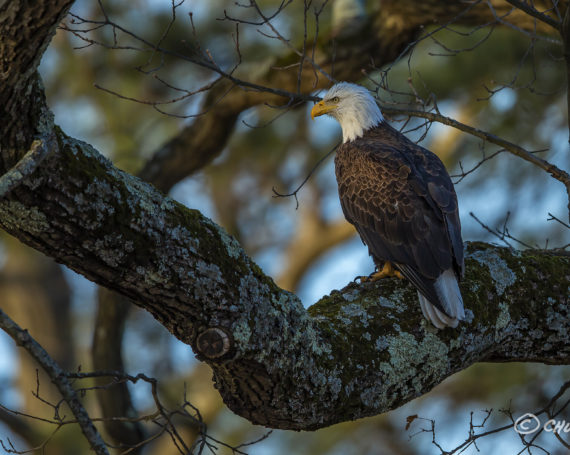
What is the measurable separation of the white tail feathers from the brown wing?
0.22 metres

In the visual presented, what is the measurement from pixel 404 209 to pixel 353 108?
1.33 m

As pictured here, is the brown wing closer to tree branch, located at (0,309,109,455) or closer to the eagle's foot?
the eagle's foot

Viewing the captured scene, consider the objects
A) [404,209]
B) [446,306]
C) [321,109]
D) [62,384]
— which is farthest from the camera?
[321,109]

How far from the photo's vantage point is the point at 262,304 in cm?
267

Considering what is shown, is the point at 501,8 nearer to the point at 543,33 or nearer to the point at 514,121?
the point at 543,33

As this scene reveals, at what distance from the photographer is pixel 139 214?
2.35 meters

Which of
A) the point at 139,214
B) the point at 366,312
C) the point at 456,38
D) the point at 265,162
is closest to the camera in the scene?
the point at 139,214

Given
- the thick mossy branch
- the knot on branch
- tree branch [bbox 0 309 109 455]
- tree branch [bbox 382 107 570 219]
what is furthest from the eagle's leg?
tree branch [bbox 0 309 109 455]

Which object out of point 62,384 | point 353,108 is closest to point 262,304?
point 62,384

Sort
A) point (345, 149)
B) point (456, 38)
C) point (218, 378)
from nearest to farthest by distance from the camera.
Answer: point (218, 378) → point (345, 149) → point (456, 38)

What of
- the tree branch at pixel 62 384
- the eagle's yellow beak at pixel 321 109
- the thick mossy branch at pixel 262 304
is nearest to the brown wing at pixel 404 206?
the thick mossy branch at pixel 262 304

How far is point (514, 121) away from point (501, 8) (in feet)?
10.4

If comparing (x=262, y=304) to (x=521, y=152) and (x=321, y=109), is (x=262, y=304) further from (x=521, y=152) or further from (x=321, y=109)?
(x=321, y=109)

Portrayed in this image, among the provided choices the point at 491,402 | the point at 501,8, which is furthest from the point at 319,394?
the point at 491,402
